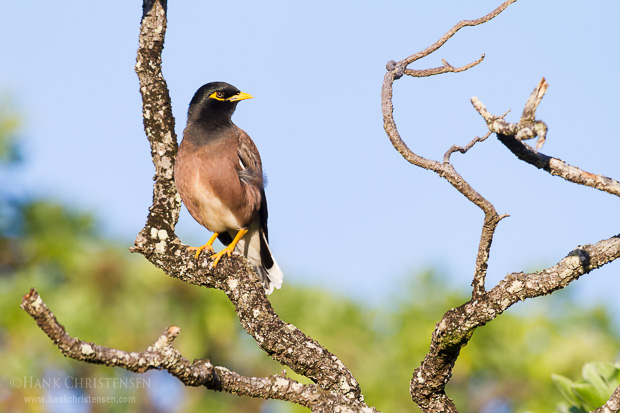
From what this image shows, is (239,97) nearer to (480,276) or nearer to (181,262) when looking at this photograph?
(181,262)

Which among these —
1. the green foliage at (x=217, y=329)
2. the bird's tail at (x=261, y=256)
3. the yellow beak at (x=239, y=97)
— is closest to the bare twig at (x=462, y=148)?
the bird's tail at (x=261, y=256)

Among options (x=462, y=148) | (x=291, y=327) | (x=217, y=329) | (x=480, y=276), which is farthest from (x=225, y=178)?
(x=217, y=329)

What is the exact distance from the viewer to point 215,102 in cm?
596

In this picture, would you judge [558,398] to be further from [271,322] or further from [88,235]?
[88,235]

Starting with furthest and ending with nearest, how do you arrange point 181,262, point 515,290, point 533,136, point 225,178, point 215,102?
point 215,102
point 225,178
point 181,262
point 515,290
point 533,136

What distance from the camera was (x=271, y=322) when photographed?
3.68m

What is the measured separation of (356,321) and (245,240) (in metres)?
7.89

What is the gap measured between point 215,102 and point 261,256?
1311 mm

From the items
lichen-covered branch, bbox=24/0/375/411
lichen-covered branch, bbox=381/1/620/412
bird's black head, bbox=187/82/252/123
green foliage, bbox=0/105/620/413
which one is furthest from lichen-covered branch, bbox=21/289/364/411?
green foliage, bbox=0/105/620/413

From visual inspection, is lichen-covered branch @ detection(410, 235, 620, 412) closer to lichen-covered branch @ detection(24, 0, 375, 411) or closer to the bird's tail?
lichen-covered branch @ detection(24, 0, 375, 411)

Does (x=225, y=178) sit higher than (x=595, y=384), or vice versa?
(x=225, y=178)

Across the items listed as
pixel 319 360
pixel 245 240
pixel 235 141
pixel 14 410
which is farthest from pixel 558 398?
pixel 14 410

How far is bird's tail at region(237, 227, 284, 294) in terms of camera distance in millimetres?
5941

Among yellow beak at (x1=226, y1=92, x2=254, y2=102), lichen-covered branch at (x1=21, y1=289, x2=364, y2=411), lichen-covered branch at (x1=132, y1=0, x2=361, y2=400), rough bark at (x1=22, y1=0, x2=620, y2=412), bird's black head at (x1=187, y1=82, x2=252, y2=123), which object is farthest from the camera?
yellow beak at (x1=226, y1=92, x2=254, y2=102)
